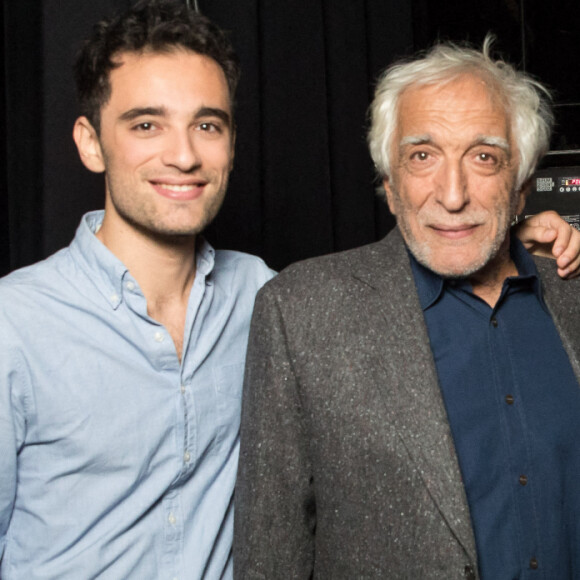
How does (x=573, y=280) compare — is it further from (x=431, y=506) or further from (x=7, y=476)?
(x=7, y=476)

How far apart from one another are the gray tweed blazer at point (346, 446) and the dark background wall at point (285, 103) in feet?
2.32

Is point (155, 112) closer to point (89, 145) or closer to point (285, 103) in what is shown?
point (89, 145)

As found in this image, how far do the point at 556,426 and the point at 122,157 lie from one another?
90 cm

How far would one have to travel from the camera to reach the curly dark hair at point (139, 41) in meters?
1.34

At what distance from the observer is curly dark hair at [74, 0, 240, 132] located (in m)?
1.34

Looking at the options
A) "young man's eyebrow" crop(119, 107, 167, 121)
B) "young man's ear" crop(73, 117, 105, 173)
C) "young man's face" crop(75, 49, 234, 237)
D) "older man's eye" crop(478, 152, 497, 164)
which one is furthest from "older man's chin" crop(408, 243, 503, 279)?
"young man's ear" crop(73, 117, 105, 173)

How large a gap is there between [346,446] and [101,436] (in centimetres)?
40

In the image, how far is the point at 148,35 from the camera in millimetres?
1340

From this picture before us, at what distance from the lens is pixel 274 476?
1.23m

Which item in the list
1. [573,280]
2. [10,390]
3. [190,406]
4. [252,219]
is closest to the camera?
[10,390]

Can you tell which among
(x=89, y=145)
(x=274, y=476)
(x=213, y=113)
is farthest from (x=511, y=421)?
(x=89, y=145)

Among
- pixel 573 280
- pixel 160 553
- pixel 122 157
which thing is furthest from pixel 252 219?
pixel 160 553

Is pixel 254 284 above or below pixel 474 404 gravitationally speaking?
above

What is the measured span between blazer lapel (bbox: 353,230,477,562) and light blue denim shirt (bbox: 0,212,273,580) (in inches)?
12.8
